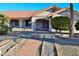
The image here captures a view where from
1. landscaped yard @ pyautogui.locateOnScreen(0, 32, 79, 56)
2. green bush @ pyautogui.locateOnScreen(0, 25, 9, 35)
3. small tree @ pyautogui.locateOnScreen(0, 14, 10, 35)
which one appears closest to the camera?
landscaped yard @ pyautogui.locateOnScreen(0, 32, 79, 56)

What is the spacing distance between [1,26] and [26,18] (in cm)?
717

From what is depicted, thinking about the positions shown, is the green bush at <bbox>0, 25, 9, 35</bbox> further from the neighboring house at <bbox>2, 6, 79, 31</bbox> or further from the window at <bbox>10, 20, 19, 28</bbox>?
the neighboring house at <bbox>2, 6, 79, 31</bbox>

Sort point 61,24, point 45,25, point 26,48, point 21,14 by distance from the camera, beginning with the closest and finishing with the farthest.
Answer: point 26,48 → point 61,24 → point 45,25 → point 21,14

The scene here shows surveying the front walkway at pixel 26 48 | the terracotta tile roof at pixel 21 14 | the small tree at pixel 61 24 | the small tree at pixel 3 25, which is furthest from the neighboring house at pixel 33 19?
the front walkway at pixel 26 48

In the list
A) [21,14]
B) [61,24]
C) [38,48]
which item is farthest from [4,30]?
[38,48]

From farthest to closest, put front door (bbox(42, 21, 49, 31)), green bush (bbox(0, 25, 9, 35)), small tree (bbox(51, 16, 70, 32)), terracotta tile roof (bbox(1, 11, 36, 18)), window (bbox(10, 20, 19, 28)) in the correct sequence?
terracotta tile roof (bbox(1, 11, 36, 18)), front door (bbox(42, 21, 49, 31)), window (bbox(10, 20, 19, 28)), small tree (bbox(51, 16, 70, 32)), green bush (bbox(0, 25, 9, 35))

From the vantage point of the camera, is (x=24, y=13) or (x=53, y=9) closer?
(x=53, y=9)

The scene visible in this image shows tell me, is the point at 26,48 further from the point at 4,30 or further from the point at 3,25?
the point at 3,25

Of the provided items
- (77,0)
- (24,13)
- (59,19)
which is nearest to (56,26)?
(59,19)

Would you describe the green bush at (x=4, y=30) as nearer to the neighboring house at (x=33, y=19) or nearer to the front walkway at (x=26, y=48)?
the neighboring house at (x=33, y=19)

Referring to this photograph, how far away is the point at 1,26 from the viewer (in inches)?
634

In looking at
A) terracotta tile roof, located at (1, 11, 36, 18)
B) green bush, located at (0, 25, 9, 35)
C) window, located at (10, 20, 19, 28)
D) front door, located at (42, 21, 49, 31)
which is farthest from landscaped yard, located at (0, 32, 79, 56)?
terracotta tile roof, located at (1, 11, 36, 18)

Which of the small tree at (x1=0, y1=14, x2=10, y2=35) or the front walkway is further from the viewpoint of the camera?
the small tree at (x1=0, y1=14, x2=10, y2=35)

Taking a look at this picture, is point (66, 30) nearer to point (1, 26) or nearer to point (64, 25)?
point (64, 25)
